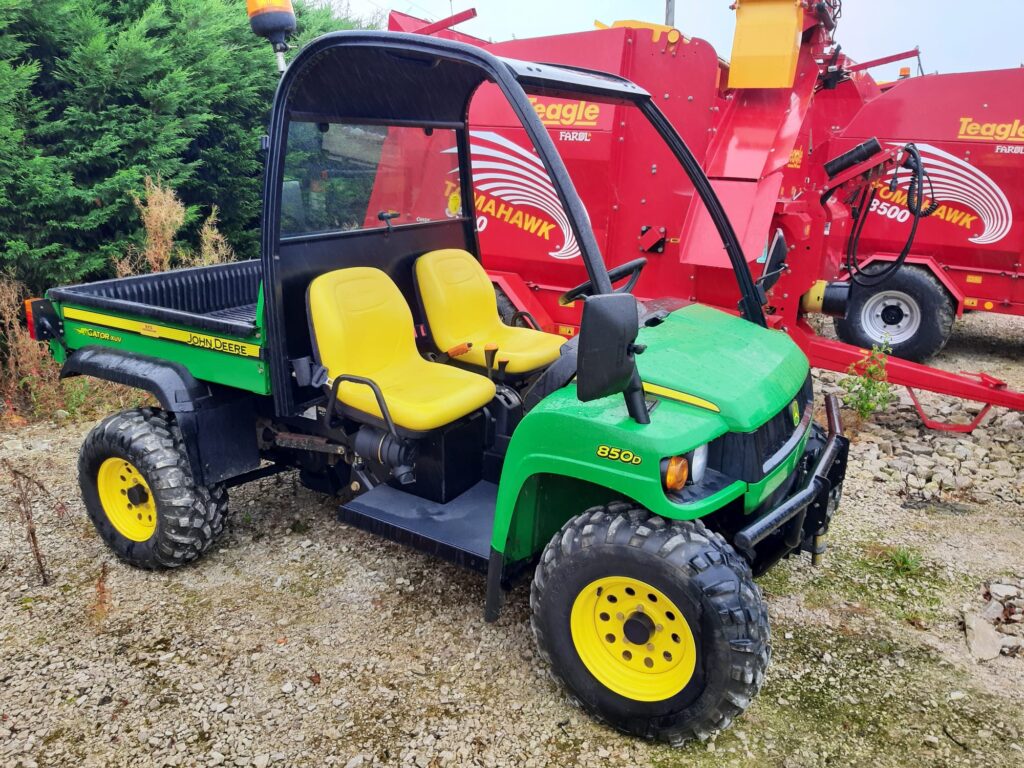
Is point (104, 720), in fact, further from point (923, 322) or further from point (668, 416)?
point (923, 322)

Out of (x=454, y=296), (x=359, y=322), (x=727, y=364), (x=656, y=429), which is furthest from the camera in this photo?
(x=454, y=296)

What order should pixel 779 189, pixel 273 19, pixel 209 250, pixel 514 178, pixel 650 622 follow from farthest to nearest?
pixel 209 250, pixel 514 178, pixel 779 189, pixel 273 19, pixel 650 622

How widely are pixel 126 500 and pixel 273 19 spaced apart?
2156 millimetres

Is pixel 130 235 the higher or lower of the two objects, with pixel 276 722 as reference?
higher

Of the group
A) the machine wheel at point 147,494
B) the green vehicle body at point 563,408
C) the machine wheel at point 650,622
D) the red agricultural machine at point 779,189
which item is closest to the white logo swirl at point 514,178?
the red agricultural machine at point 779,189

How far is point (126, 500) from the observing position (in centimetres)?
350

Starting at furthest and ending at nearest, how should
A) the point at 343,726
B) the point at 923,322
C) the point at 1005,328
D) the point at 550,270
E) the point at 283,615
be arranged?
the point at 1005,328, the point at 923,322, the point at 550,270, the point at 283,615, the point at 343,726

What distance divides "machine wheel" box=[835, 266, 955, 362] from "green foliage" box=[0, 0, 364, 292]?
5.95m

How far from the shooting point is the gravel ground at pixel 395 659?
8.07 feet

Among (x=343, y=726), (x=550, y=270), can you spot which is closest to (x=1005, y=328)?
(x=550, y=270)

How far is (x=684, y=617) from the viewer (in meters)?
2.25

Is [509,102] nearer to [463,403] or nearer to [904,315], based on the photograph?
[463,403]

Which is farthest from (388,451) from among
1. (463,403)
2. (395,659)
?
(395,659)

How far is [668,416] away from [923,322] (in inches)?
212
